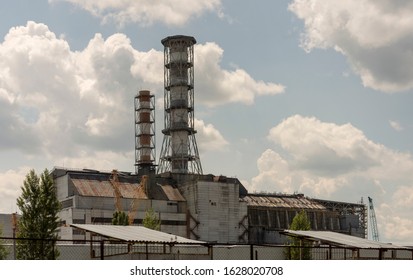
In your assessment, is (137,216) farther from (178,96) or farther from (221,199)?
(178,96)

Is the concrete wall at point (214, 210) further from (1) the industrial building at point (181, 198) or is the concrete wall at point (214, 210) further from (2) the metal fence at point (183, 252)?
(2) the metal fence at point (183, 252)

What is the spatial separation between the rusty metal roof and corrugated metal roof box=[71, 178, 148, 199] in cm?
2715

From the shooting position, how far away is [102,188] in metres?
127

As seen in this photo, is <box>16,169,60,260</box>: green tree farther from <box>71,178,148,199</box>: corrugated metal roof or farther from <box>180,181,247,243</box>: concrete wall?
<box>180,181,247,243</box>: concrete wall

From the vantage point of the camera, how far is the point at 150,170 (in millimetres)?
147750

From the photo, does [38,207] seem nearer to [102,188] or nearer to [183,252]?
[183,252]

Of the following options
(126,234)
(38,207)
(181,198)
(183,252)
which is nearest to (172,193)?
(181,198)

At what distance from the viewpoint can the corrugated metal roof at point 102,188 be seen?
12362cm

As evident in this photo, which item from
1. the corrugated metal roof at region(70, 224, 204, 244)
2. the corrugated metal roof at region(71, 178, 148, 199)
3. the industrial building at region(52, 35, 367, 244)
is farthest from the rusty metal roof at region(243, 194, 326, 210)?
the corrugated metal roof at region(70, 224, 204, 244)

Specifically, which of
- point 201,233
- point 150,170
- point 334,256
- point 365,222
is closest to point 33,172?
point 334,256

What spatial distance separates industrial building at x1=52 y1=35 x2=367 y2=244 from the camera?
406ft

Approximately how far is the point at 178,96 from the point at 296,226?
192 ft

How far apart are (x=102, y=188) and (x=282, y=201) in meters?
A: 45.5
